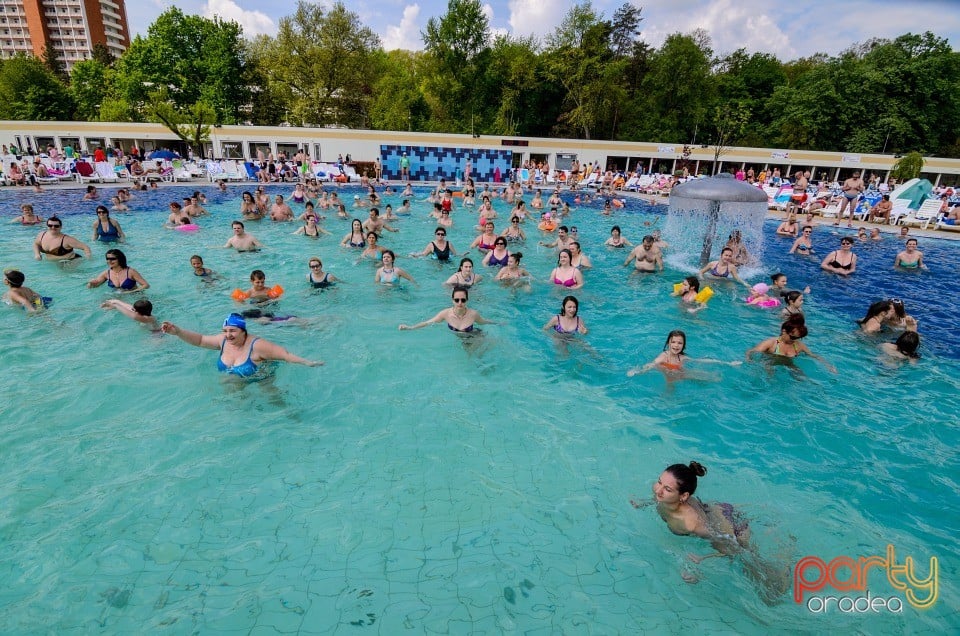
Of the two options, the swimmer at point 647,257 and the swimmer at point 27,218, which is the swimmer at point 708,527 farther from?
the swimmer at point 27,218

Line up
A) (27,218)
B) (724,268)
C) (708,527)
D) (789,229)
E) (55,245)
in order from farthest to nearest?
(789,229) < (27,218) < (724,268) < (55,245) < (708,527)

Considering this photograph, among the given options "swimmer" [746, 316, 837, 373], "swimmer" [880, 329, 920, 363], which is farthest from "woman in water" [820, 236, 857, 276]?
"swimmer" [746, 316, 837, 373]

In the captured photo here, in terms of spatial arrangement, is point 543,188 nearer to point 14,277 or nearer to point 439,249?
point 439,249

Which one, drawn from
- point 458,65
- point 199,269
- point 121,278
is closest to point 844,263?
point 199,269

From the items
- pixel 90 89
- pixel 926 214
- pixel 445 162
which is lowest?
pixel 926 214

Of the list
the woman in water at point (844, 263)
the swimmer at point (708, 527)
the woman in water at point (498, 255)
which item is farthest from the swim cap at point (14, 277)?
the woman in water at point (844, 263)

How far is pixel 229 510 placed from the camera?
12.7 feet

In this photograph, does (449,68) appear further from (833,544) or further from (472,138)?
(833,544)

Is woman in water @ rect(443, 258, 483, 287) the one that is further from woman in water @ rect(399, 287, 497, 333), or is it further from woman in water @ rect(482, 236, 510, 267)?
woman in water @ rect(482, 236, 510, 267)

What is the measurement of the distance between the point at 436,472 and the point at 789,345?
469 cm

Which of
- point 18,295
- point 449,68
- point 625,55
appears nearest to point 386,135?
point 449,68

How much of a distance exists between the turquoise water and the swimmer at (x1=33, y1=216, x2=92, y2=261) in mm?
1900

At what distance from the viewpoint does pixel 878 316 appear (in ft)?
23.9

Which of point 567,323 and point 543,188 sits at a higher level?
point 543,188
